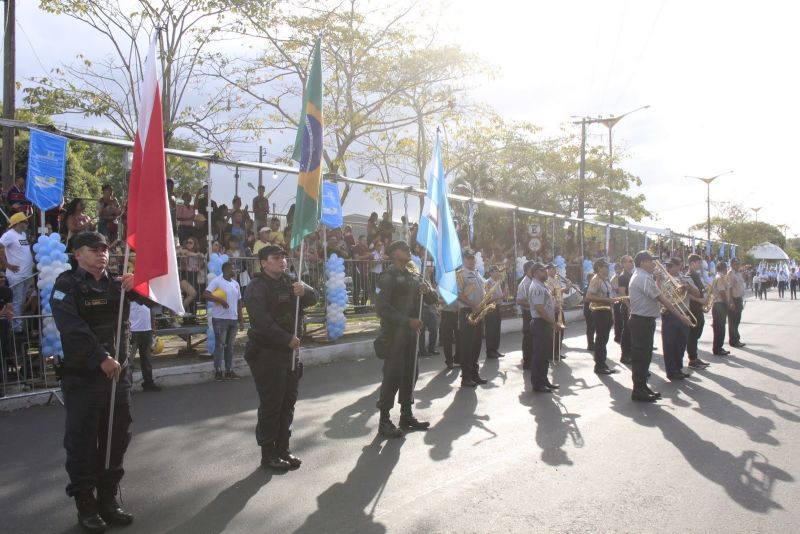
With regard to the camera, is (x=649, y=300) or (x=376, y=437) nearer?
(x=376, y=437)

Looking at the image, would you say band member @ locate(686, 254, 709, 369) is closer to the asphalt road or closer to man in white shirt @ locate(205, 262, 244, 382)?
the asphalt road

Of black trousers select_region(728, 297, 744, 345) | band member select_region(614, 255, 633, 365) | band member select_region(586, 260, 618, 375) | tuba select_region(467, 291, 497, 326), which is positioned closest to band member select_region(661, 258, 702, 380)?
band member select_region(586, 260, 618, 375)

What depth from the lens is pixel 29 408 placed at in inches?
313

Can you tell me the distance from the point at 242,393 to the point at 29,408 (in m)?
2.60

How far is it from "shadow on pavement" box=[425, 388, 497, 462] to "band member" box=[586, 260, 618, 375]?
A: 9.79 feet

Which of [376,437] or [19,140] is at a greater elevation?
[19,140]

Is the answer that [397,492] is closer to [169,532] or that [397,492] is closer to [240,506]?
[240,506]

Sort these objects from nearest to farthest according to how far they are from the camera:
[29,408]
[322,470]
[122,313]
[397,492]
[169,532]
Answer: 1. [169,532]
2. [122,313]
3. [397,492]
4. [322,470]
5. [29,408]

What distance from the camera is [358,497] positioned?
4.75 metres

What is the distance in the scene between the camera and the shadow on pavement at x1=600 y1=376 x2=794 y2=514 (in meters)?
4.73

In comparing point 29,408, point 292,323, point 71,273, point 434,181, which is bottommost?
point 29,408

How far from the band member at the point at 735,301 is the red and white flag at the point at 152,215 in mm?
11861

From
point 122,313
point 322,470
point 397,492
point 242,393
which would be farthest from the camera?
point 242,393

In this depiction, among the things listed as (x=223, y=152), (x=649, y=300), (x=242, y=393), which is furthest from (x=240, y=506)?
(x=223, y=152)
